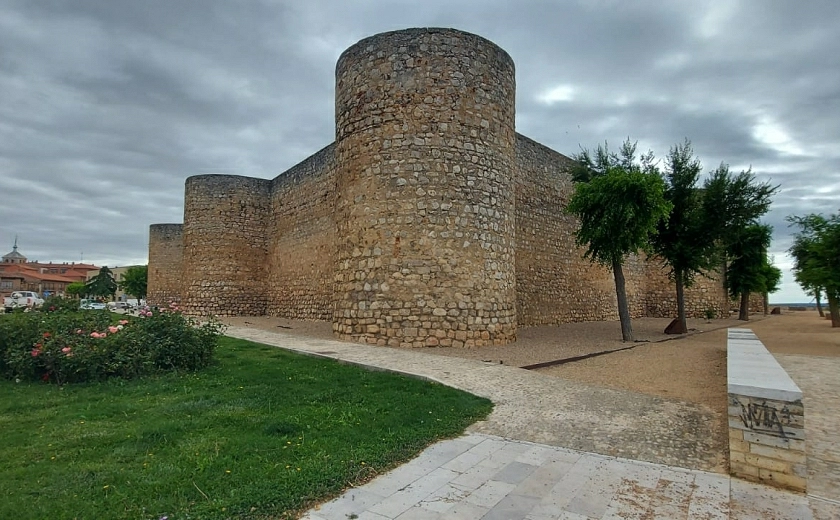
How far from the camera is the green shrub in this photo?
6754 mm

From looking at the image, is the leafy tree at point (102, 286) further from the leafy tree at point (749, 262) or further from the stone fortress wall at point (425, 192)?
the leafy tree at point (749, 262)

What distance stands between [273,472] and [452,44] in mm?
10473

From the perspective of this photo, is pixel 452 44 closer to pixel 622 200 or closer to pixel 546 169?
pixel 622 200

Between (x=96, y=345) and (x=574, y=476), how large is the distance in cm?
669

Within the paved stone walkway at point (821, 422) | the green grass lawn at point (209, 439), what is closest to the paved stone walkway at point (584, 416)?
the green grass lawn at point (209, 439)

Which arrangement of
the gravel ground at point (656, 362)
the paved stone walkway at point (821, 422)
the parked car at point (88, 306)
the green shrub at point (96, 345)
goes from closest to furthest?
the paved stone walkway at point (821, 422), the gravel ground at point (656, 362), the green shrub at point (96, 345), the parked car at point (88, 306)

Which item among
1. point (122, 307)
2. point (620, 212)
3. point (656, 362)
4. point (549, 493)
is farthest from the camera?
point (122, 307)

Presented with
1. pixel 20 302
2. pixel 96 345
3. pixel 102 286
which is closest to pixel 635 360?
pixel 96 345

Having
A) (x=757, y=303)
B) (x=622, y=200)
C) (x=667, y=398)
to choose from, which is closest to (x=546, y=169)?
(x=622, y=200)

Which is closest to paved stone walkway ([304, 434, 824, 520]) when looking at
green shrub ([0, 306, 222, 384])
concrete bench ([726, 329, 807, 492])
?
concrete bench ([726, 329, 807, 492])

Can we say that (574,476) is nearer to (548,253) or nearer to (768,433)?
(768,433)

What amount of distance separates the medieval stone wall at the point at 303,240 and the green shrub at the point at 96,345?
384 inches

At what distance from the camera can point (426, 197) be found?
11266 mm

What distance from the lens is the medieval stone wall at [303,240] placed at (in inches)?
761
